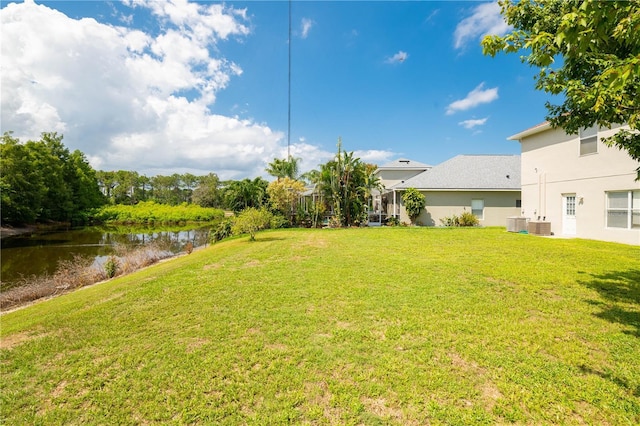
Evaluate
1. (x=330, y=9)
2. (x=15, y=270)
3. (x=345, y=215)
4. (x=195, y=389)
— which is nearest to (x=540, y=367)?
(x=195, y=389)

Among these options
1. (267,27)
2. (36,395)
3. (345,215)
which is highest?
(267,27)

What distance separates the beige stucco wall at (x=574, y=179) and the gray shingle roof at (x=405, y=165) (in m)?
12.4

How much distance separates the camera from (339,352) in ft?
11.8

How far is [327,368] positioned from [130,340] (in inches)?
118

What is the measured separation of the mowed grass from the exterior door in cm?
740

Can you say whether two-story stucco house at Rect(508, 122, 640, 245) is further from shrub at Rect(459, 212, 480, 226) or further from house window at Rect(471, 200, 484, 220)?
house window at Rect(471, 200, 484, 220)

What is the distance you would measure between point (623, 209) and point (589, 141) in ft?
10.6

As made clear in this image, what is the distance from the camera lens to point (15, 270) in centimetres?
1333

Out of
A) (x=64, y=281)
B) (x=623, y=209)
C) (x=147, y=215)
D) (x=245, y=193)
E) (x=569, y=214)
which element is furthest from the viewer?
(x=147, y=215)

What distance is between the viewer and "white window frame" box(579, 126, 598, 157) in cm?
1198

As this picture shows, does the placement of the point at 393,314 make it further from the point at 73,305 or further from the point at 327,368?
the point at 73,305

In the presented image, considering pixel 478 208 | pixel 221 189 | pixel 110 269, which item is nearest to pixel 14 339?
pixel 110 269

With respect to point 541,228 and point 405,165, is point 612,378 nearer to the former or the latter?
point 541,228

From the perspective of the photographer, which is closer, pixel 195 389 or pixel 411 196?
pixel 195 389
